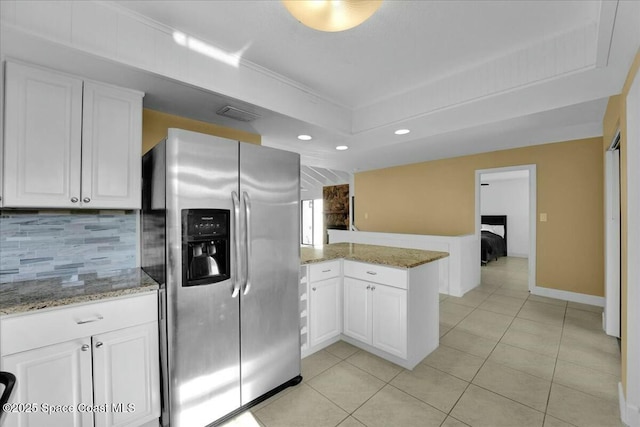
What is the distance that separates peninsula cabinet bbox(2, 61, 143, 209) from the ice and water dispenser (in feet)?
2.06

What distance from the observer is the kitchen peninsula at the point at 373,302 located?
87.9 inches

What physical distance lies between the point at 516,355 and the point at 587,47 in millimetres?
2507

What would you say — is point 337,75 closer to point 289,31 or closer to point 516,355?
point 289,31

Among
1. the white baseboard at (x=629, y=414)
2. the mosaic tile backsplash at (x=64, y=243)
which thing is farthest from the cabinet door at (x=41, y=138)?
the white baseboard at (x=629, y=414)

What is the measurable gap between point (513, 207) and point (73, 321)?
31.4 ft

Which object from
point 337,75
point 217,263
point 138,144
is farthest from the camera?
point 337,75

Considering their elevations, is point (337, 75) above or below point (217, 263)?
above

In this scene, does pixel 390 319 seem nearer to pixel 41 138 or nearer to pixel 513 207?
pixel 41 138

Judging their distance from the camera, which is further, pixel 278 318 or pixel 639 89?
pixel 278 318

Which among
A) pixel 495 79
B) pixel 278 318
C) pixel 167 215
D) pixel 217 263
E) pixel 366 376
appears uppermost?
pixel 495 79

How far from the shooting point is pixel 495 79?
2.31 metres

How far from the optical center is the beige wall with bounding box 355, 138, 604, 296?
3.77m

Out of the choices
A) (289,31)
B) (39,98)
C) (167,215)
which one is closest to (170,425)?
(167,215)

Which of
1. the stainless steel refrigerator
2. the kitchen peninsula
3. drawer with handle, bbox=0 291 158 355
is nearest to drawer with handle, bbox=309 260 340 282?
the kitchen peninsula
